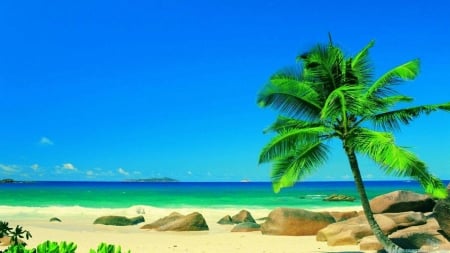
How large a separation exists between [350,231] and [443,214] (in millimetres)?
3118

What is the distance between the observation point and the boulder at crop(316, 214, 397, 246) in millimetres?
15805

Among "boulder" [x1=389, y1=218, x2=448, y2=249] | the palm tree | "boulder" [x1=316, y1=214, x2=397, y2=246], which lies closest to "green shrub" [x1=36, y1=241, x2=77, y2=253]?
the palm tree

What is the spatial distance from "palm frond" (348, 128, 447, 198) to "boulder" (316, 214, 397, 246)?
4869 millimetres

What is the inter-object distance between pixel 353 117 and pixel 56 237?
40.8 feet

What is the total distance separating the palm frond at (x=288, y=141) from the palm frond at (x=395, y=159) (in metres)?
1.11

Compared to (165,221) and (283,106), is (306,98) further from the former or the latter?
(165,221)

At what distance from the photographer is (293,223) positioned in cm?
1938

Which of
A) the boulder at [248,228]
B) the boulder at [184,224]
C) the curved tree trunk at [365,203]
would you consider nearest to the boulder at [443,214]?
the curved tree trunk at [365,203]

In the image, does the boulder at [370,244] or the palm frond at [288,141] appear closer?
the palm frond at [288,141]

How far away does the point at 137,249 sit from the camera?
15.6 metres

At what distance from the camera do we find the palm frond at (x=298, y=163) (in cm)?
1268

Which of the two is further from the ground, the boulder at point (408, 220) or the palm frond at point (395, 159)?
the palm frond at point (395, 159)

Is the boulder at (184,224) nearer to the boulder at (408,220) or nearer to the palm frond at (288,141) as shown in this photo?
the boulder at (408,220)

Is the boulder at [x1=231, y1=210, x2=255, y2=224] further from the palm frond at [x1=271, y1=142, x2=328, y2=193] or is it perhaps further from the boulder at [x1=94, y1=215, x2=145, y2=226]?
Answer: the palm frond at [x1=271, y1=142, x2=328, y2=193]
